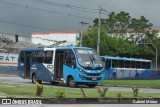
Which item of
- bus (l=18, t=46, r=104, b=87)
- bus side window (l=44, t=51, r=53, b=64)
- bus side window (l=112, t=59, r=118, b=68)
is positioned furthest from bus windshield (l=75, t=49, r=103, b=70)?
bus side window (l=112, t=59, r=118, b=68)

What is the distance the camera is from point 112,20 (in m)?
105

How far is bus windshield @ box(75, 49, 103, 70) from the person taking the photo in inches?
1195

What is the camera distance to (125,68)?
5869 cm

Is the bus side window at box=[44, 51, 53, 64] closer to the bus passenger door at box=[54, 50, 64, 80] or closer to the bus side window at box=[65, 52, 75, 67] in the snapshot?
the bus passenger door at box=[54, 50, 64, 80]

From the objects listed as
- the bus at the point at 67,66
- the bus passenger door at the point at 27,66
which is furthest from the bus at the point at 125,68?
the bus at the point at 67,66

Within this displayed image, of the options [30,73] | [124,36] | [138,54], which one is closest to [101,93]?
[30,73]

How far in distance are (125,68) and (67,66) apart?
2811 centimetres

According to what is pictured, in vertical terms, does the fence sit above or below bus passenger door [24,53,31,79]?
below

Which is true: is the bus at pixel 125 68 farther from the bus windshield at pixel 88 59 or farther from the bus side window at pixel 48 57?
the bus windshield at pixel 88 59

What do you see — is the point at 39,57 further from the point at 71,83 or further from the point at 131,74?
the point at 131,74

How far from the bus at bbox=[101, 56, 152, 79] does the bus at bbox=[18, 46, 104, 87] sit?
59.9ft

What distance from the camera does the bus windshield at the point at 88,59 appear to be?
3036cm

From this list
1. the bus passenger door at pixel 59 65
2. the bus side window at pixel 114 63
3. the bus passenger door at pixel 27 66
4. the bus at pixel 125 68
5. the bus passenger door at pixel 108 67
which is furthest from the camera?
the bus side window at pixel 114 63

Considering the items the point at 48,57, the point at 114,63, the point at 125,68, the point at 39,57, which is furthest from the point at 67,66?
the point at 125,68
